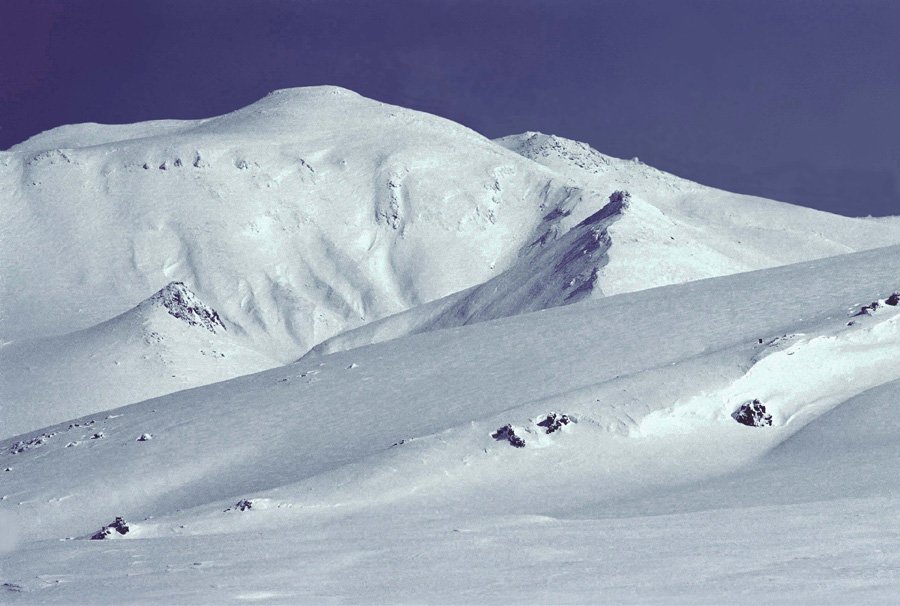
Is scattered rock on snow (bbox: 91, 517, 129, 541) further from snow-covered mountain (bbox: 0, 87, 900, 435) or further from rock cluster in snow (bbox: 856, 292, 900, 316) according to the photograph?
snow-covered mountain (bbox: 0, 87, 900, 435)

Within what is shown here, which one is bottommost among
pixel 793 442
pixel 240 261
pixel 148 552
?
pixel 793 442

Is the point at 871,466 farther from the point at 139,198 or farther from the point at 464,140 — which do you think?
the point at 464,140

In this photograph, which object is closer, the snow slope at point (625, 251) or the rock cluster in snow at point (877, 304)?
the rock cluster in snow at point (877, 304)

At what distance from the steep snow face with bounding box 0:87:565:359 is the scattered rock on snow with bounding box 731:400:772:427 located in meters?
79.1

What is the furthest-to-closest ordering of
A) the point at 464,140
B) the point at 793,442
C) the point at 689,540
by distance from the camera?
1. the point at 464,140
2. the point at 793,442
3. the point at 689,540

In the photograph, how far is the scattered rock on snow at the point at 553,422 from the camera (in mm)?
22328

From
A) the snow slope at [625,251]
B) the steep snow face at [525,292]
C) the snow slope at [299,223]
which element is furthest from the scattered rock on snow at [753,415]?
the snow slope at [299,223]

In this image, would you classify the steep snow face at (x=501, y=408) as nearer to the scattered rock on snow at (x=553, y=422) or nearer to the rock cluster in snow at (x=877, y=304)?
the scattered rock on snow at (x=553, y=422)

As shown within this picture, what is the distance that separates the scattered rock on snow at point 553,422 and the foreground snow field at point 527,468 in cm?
24

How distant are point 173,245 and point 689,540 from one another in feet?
344

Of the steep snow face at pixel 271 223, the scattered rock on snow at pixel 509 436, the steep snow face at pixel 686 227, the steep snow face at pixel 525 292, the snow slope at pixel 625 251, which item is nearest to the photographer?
the scattered rock on snow at pixel 509 436

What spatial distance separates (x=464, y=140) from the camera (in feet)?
448

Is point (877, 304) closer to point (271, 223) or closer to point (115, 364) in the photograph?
point (115, 364)

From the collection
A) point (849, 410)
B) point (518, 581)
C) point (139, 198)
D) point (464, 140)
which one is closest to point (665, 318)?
point (849, 410)
